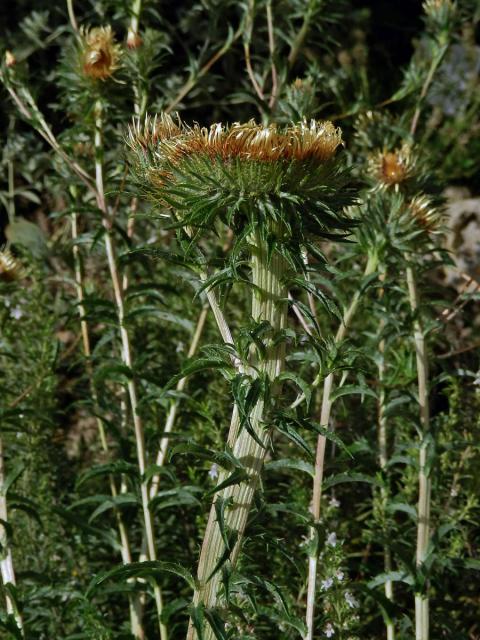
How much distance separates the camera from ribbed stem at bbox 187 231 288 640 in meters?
1.55

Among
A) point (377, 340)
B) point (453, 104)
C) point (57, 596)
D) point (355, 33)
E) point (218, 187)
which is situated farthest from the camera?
point (453, 104)

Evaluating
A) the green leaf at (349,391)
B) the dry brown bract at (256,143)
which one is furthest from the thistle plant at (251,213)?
the green leaf at (349,391)

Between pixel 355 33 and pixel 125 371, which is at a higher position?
pixel 355 33

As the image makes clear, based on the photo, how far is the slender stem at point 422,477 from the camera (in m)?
2.15

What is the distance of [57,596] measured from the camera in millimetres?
2510

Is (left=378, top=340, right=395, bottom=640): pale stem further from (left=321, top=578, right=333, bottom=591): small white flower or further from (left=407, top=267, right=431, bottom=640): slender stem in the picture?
(left=321, top=578, right=333, bottom=591): small white flower

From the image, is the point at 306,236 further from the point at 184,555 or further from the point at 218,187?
the point at 184,555

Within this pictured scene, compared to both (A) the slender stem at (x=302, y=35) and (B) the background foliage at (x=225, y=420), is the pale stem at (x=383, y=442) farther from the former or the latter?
(A) the slender stem at (x=302, y=35)

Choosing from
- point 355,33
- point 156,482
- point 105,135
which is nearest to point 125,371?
point 156,482

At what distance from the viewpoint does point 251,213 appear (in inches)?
55.5

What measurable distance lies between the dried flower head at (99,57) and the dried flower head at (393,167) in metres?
0.75

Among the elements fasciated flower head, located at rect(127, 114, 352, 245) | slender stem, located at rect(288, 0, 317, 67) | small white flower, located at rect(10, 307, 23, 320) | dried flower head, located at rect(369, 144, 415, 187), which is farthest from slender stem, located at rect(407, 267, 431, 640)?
small white flower, located at rect(10, 307, 23, 320)

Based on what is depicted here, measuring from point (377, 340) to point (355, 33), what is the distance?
2739 mm

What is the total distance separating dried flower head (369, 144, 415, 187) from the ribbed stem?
0.83 metres
